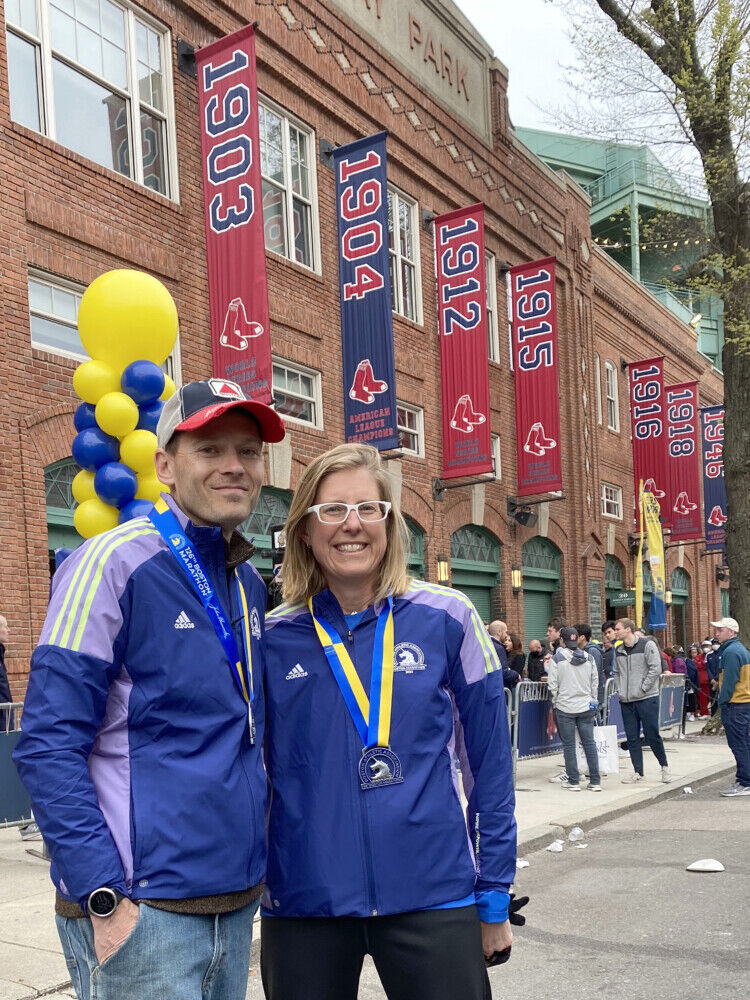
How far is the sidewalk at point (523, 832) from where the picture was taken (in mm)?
5471

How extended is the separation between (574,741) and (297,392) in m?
6.82

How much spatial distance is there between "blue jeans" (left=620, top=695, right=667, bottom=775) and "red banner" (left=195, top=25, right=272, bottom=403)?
575 cm

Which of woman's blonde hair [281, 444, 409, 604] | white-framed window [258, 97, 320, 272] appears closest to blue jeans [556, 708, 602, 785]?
white-framed window [258, 97, 320, 272]

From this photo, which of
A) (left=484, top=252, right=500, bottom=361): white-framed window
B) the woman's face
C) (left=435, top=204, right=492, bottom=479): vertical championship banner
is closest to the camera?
the woman's face

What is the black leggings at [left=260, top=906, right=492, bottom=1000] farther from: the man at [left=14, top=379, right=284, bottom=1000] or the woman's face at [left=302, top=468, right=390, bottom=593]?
the woman's face at [left=302, top=468, right=390, bottom=593]

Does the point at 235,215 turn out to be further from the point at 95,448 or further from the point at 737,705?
the point at 737,705

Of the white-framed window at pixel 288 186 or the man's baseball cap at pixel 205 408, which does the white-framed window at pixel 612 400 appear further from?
the man's baseball cap at pixel 205 408

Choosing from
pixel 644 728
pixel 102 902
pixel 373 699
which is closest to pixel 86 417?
pixel 373 699

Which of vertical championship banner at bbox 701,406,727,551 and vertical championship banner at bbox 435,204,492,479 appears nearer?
vertical championship banner at bbox 435,204,492,479

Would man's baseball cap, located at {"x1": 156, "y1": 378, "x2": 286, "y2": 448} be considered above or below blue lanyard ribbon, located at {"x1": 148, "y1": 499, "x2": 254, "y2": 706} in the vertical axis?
above

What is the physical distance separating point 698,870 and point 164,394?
5.45 meters

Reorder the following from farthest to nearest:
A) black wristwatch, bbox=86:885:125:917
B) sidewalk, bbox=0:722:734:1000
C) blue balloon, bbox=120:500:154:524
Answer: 1. blue balloon, bbox=120:500:154:524
2. sidewalk, bbox=0:722:734:1000
3. black wristwatch, bbox=86:885:125:917

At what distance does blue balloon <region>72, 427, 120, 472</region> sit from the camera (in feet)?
27.8

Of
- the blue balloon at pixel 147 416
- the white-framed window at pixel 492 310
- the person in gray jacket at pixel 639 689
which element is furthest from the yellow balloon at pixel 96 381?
the white-framed window at pixel 492 310
